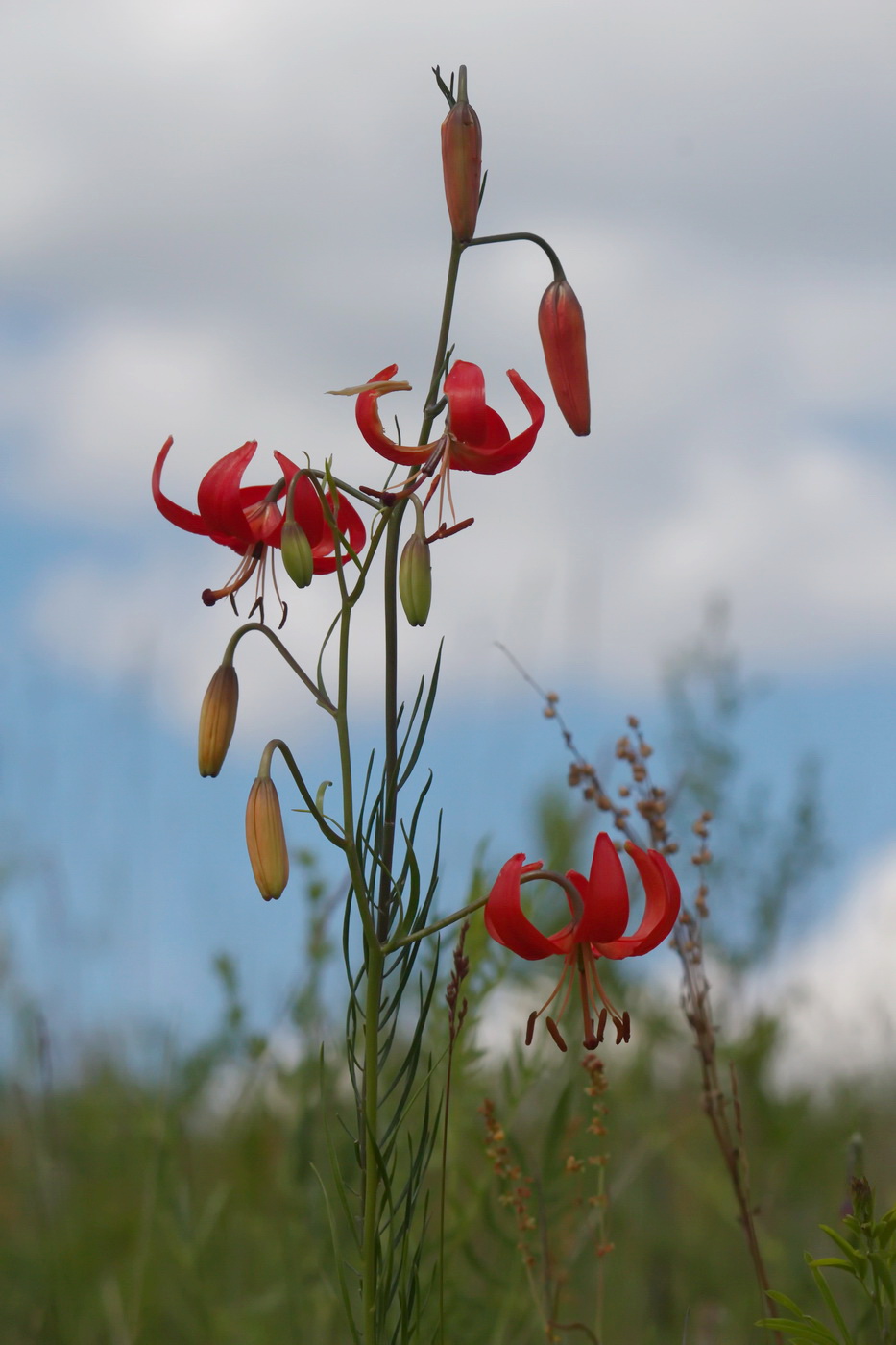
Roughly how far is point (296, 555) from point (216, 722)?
17 centimetres

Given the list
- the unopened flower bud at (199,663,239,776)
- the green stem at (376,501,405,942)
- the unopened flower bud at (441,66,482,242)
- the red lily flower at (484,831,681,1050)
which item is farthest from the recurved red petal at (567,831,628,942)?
the unopened flower bud at (441,66,482,242)

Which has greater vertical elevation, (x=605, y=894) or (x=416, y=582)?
(x=416, y=582)

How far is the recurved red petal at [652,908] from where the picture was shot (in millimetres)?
1117

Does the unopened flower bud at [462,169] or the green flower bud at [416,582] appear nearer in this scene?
the green flower bud at [416,582]

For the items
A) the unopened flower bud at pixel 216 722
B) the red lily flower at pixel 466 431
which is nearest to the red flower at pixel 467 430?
the red lily flower at pixel 466 431

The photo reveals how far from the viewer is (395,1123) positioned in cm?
114

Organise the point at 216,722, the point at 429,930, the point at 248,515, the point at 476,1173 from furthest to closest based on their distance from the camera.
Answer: the point at 476,1173 < the point at 248,515 < the point at 216,722 < the point at 429,930

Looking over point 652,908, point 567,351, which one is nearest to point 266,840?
point 652,908

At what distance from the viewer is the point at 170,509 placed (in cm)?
129

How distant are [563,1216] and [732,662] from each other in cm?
148

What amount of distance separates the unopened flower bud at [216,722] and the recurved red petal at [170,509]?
0.57ft

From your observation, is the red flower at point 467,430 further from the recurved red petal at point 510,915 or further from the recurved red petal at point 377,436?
the recurved red petal at point 510,915

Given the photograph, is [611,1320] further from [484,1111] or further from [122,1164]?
[484,1111]

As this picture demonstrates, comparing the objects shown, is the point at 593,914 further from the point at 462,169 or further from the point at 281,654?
the point at 462,169
